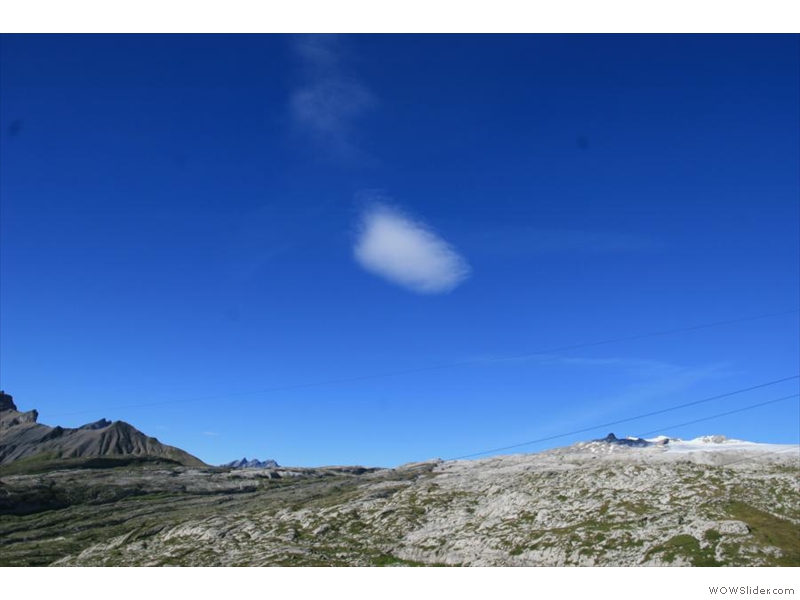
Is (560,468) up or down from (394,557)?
up

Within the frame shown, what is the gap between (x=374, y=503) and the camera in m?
174

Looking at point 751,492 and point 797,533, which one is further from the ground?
point 751,492

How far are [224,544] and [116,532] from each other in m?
62.8

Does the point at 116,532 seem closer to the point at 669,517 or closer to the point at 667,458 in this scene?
the point at 669,517

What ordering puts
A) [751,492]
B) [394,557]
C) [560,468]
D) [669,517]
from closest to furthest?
1. [669,517]
2. [394,557]
3. [751,492]
4. [560,468]

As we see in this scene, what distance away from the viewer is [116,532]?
183 metres
